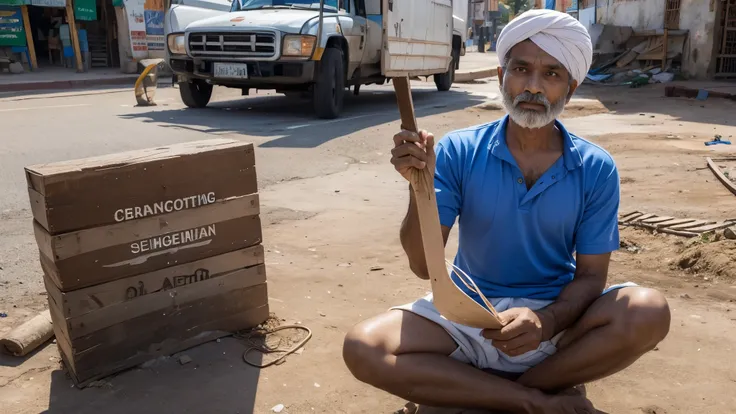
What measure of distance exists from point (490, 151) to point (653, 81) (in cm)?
1758

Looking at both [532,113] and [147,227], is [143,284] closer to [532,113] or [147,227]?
[147,227]

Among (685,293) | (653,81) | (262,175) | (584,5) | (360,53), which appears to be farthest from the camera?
(584,5)

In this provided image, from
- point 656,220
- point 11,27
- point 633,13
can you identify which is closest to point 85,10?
point 11,27

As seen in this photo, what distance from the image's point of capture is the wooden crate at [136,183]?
2348mm

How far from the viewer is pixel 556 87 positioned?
2295 mm

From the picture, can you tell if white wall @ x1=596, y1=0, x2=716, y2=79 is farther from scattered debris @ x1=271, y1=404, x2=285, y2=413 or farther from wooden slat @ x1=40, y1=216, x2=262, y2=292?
scattered debris @ x1=271, y1=404, x2=285, y2=413

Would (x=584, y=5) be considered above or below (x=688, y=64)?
above

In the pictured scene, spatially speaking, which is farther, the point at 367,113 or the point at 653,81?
the point at 653,81

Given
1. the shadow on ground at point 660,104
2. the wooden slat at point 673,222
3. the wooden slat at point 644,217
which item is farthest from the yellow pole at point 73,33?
the wooden slat at point 673,222

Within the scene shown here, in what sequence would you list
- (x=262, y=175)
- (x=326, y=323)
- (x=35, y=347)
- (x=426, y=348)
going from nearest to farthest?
(x=426, y=348) < (x=35, y=347) < (x=326, y=323) < (x=262, y=175)

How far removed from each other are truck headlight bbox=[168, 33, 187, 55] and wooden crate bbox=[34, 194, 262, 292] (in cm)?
754

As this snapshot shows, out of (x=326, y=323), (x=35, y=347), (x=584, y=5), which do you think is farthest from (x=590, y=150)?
(x=584, y=5)

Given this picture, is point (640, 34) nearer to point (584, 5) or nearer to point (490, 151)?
point (584, 5)

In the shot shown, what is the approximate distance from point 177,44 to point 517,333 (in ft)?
29.0
